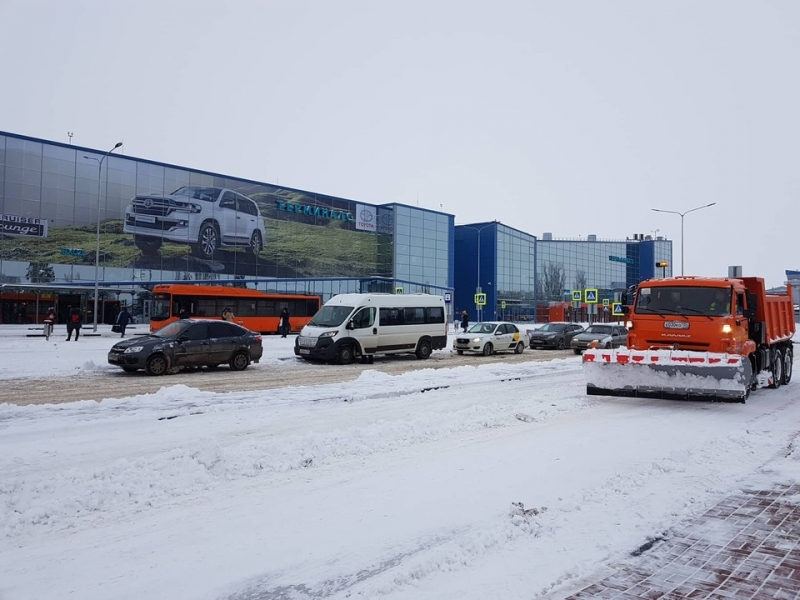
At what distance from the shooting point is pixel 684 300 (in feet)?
41.1

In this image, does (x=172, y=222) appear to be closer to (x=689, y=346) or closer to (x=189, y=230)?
(x=189, y=230)

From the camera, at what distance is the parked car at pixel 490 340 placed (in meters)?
26.1

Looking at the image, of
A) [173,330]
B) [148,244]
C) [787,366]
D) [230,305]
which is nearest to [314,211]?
[148,244]

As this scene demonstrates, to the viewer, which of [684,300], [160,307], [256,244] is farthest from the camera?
[256,244]

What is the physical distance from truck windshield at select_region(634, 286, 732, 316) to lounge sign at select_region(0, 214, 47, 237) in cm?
4997

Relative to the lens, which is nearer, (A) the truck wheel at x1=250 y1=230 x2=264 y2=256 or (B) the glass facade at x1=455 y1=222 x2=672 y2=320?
(A) the truck wheel at x1=250 y1=230 x2=264 y2=256

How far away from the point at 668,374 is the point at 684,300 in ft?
5.94

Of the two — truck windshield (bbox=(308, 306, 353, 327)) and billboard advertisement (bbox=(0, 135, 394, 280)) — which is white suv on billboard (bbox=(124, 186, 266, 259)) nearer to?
billboard advertisement (bbox=(0, 135, 394, 280))

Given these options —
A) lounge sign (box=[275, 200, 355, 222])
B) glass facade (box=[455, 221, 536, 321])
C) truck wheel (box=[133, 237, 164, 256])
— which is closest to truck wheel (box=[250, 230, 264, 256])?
lounge sign (box=[275, 200, 355, 222])

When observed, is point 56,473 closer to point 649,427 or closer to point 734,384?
point 649,427

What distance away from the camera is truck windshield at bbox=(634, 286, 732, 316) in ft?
40.0

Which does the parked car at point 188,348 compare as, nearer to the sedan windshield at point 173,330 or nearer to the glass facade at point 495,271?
the sedan windshield at point 173,330

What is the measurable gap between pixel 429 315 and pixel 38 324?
37.7 metres

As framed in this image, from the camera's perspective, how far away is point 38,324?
47.9m
